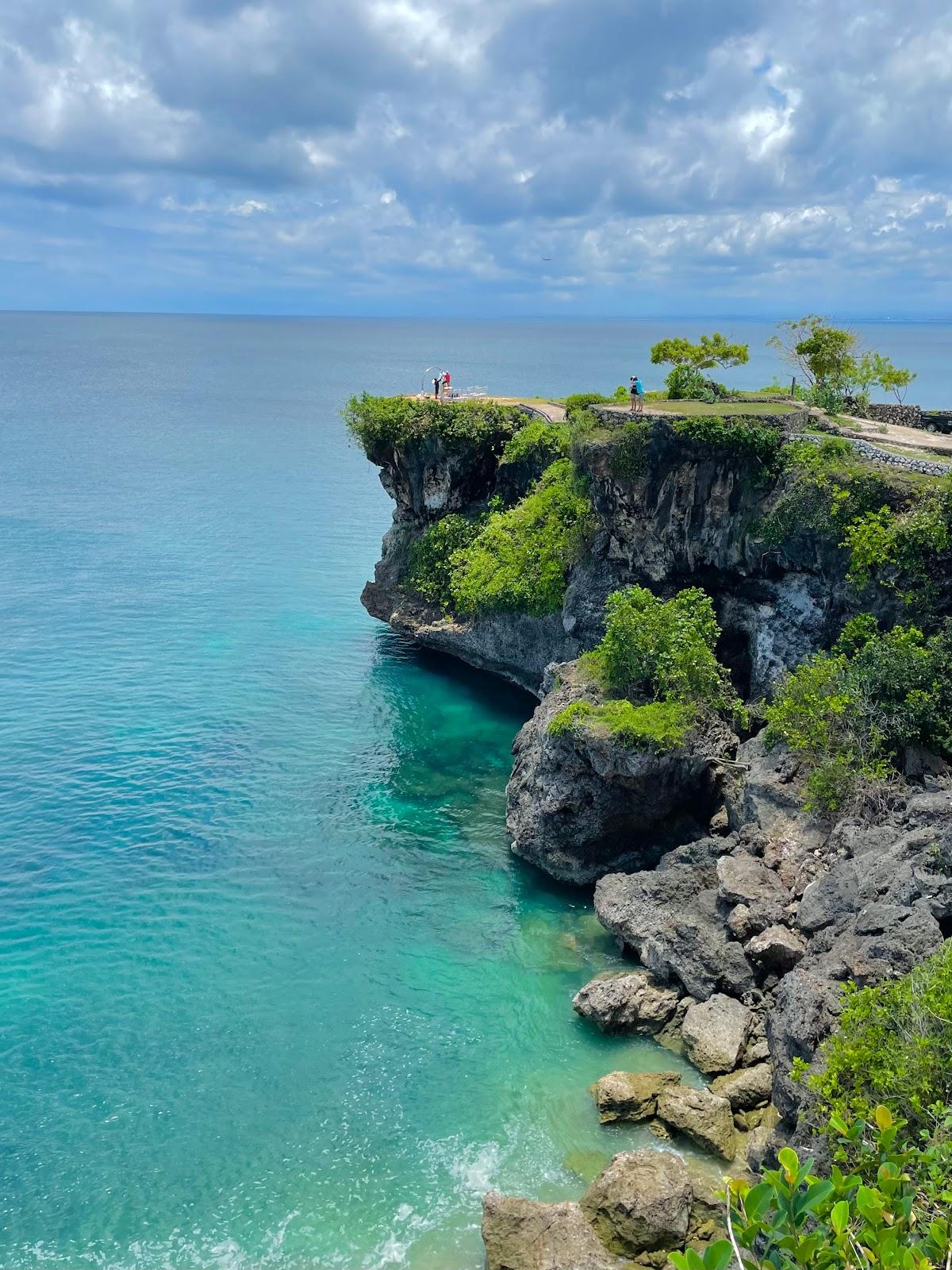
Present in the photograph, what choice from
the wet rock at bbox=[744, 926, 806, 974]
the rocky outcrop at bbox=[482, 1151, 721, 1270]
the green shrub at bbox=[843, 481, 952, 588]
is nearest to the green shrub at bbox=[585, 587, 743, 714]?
the green shrub at bbox=[843, 481, 952, 588]

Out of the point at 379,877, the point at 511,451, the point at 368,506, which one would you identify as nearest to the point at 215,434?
the point at 368,506

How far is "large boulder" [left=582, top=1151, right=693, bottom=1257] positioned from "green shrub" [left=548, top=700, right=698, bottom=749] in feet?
36.7

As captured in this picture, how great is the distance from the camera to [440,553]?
43.0 meters

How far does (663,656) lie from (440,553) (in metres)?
17.1

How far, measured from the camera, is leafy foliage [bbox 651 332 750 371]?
43.6 meters

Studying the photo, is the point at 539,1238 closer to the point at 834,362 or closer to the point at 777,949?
the point at 777,949

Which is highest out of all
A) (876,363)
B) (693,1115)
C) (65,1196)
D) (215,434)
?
(876,363)

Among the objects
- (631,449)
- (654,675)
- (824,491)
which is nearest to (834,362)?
(631,449)

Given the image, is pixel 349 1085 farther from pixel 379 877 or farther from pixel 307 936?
pixel 379 877

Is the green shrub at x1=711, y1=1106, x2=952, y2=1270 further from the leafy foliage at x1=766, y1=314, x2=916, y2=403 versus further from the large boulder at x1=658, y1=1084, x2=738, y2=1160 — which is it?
the leafy foliage at x1=766, y1=314, x2=916, y2=403

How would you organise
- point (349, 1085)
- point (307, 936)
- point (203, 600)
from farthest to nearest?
point (203, 600) → point (307, 936) → point (349, 1085)

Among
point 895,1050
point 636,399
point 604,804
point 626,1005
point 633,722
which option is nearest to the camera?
point 895,1050

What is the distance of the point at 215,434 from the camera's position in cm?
9775

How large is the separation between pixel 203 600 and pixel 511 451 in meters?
19.5
